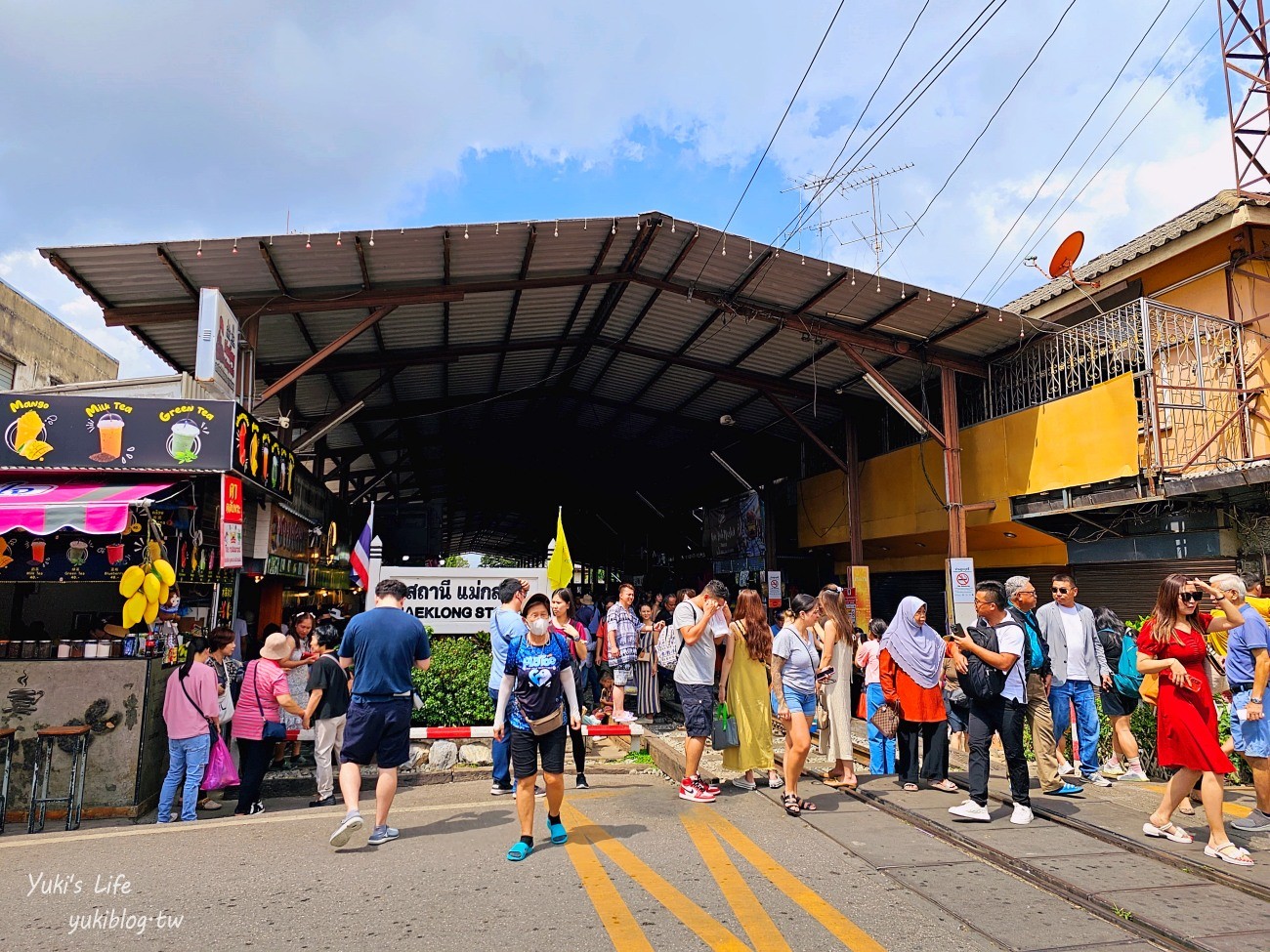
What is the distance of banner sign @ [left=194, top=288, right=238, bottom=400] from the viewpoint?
9094 millimetres

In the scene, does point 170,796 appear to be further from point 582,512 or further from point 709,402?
point 582,512

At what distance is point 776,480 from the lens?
69.2 ft

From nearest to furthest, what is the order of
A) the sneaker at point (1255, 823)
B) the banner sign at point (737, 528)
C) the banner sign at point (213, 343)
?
the sneaker at point (1255, 823) → the banner sign at point (213, 343) → the banner sign at point (737, 528)

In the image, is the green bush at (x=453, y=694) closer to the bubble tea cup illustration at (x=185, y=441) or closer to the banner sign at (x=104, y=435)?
the banner sign at (x=104, y=435)

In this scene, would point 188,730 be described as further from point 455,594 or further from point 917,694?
point 917,694

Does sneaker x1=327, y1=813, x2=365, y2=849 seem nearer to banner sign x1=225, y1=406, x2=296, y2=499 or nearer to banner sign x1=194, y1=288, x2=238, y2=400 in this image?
banner sign x1=225, y1=406, x2=296, y2=499

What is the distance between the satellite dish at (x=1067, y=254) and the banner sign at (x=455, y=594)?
884 cm

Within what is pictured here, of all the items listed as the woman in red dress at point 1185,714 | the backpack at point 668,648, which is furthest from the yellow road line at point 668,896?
the backpack at point 668,648

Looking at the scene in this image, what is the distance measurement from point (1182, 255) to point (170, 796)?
42.4 ft

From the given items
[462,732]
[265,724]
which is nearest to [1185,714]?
[462,732]

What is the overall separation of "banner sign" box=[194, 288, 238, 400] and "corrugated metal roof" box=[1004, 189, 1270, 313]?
1178cm

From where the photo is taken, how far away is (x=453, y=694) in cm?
820

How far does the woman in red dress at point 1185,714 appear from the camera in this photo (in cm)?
479

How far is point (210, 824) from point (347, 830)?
171 cm
